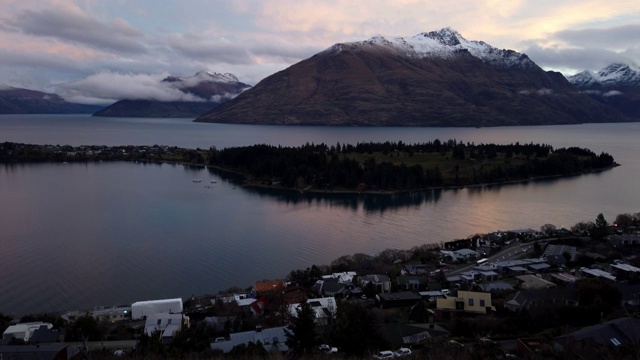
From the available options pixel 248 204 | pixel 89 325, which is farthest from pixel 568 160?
pixel 89 325

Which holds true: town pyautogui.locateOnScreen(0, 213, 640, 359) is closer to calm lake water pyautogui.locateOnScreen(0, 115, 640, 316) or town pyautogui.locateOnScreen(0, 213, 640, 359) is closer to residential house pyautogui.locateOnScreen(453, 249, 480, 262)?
residential house pyautogui.locateOnScreen(453, 249, 480, 262)

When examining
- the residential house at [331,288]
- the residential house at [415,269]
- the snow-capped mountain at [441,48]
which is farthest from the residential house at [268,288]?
the snow-capped mountain at [441,48]

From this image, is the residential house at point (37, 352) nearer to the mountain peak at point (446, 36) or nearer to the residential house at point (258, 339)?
the residential house at point (258, 339)

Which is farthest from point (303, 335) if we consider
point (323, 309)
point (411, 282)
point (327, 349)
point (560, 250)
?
point (560, 250)

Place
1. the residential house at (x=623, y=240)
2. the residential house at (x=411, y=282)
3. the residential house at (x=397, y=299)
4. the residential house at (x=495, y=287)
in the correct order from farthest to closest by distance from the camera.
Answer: the residential house at (x=623, y=240)
the residential house at (x=411, y=282)
the residential house at (x=495, y=287)
the residential house at (x=397, y=299)

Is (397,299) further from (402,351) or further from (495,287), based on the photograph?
(402,351)

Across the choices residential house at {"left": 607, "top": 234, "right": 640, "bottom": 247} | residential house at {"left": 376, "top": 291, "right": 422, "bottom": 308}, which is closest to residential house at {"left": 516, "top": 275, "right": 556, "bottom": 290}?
residential house at {"left": 376, "top": 291, "right": 422, "bottom": 308}

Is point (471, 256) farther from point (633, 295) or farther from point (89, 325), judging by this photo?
point (89, 325)
